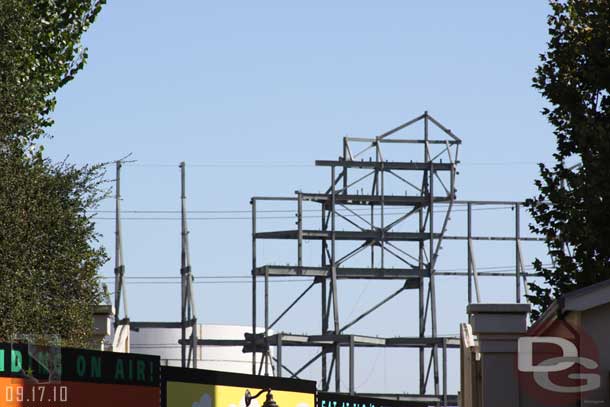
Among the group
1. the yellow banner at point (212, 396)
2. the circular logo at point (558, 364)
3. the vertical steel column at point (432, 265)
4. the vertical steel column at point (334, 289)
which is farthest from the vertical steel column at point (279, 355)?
the yellow banner at point (212, 396)

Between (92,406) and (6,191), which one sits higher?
(6,191)

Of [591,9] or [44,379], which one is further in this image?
[591,9]

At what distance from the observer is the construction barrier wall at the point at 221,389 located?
48.5 feet

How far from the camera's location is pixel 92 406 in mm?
14031

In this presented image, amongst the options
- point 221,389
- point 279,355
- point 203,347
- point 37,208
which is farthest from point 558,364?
point 203,347

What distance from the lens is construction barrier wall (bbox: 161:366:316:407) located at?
1477cm

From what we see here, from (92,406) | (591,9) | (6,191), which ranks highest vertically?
(591,9)

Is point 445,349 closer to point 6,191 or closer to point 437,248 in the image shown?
point 437,248

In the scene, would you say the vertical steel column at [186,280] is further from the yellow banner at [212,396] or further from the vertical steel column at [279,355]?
the yellow banner at [212,396]

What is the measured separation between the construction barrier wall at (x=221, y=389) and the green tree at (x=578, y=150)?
483 inches

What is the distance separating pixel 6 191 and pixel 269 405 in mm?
11850

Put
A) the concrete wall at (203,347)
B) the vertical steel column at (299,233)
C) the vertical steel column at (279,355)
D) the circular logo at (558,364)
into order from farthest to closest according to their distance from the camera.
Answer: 1. the concrete wall at (203,347)
2. the vertical steel column at (299,233)
3. the vertical steel column at (279,355)
4. the circular logo at (558,364)

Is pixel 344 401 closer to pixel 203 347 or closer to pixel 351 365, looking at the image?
pixel 351 365

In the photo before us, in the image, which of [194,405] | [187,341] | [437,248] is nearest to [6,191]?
[194,405]
